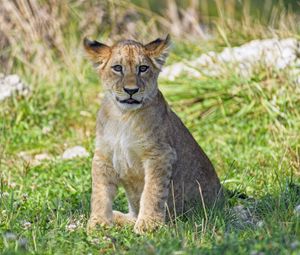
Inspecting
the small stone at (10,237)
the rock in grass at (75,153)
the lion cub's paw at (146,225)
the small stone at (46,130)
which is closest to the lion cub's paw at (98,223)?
the lion cub's paw at (146,225)

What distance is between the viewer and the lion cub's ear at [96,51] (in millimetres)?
6547

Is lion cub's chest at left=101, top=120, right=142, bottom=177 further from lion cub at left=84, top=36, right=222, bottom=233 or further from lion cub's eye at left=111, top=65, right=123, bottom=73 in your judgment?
lion cub's eye at left=111, top=65, right=123, bottom=73

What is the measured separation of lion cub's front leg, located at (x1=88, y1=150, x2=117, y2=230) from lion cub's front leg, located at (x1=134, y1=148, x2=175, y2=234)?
0.77 feet

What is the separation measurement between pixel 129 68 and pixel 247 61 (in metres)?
4.04

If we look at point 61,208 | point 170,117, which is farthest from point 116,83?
point 61,208

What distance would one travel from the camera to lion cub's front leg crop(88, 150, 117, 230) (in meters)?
6.29

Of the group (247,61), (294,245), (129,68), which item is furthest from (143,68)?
(247,61)

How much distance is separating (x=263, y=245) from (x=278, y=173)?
276 centimetres

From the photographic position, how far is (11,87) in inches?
403

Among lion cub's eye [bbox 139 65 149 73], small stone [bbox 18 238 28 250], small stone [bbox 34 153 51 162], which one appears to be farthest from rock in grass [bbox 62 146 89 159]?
small stone [bbox 18 238 28 250]

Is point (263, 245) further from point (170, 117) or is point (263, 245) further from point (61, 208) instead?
point (61, 208)

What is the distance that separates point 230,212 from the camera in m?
6.53

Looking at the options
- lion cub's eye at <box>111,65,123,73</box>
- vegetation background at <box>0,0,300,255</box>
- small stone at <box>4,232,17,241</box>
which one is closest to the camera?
small stone at <box>4,232,17,241</box>

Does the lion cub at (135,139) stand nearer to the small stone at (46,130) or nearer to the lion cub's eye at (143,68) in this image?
the lion cub's eye at (143,68)
